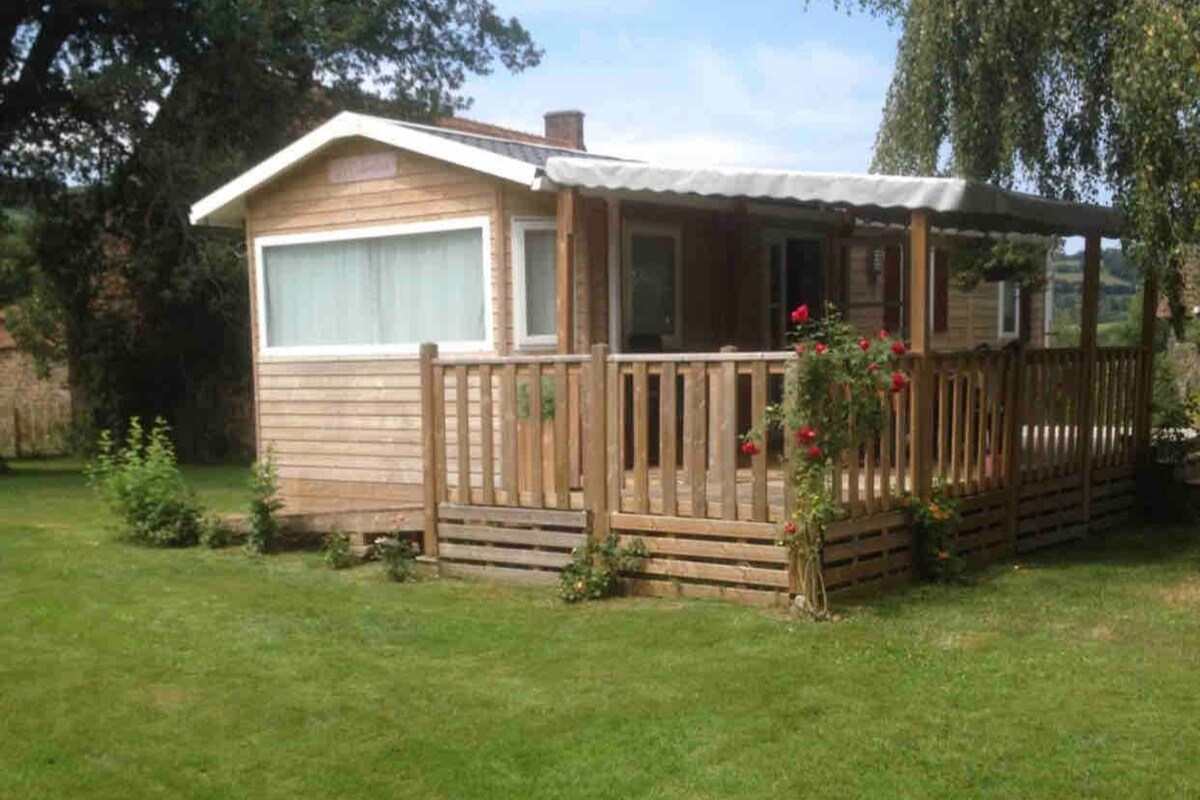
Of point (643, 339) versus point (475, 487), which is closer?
point (475, 487)

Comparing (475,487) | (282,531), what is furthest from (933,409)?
(282,531)

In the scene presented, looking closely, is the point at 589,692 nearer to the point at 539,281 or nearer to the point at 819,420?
the point at 819,420

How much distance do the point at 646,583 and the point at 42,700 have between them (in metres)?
3.34

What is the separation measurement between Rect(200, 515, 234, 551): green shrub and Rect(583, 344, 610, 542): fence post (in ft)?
11.8

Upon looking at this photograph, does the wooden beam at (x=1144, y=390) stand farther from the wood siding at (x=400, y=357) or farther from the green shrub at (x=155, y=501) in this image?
the green shrub at (x=155, y=501)

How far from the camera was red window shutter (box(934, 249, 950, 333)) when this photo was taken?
54.0 ft

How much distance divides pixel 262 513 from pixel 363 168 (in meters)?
3.03

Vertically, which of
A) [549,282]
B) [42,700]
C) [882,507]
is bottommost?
[42,700]

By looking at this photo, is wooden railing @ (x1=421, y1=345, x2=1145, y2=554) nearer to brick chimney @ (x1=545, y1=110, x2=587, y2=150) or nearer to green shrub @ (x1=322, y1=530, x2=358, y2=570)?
green shrub @ (x1=322, y1=530, x2=358, y2=570)

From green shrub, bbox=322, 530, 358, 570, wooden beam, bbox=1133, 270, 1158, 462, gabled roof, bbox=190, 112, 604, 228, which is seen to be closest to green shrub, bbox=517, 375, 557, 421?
gabled roof, bbox=190, 112, 604, 228

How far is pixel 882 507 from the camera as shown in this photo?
726 centimetres

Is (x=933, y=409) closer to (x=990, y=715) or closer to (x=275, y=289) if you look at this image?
(x=990, y=715)

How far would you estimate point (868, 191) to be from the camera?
7.37 metres

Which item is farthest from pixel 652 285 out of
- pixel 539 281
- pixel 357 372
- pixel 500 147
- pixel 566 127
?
pixel 566 127
